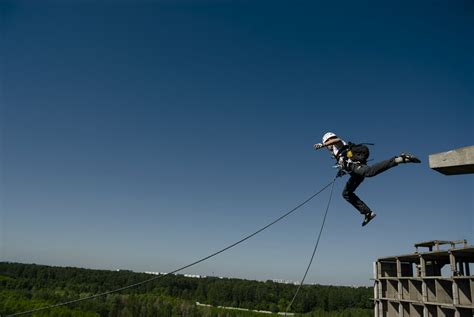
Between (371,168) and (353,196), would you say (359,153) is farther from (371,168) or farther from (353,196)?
(353,196)

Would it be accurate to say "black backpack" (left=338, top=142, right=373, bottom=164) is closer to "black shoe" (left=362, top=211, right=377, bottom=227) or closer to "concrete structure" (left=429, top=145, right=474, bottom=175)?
"black shoe" (left=362, top=211, right=377, bottom=227)

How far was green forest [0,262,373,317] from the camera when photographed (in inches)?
4441

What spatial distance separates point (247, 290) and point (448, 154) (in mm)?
188657

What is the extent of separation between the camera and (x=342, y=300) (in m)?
137

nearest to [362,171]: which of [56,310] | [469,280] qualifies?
[469,280]

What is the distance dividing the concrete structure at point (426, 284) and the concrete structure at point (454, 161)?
7.13m

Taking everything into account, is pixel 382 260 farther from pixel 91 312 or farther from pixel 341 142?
pixel 91 312

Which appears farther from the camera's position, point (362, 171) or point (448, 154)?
point (362, 171)

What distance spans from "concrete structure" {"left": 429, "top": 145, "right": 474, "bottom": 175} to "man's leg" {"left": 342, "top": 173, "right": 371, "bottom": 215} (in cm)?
426

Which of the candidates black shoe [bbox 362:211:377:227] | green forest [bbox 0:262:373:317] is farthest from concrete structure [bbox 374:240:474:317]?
green forest [bbox 0:262:373:317]

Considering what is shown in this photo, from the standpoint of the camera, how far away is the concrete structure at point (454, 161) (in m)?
4.09

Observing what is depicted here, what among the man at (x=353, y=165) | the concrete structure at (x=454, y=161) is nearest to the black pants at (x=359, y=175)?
the man at (x=353, y=165)

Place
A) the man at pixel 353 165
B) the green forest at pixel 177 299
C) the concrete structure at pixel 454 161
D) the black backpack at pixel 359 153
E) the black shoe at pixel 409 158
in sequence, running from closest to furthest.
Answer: the concrete structure at pixel 454 161 → the black shoe at pixel 409 158 → the man at pixel 353 165 → the black backpack at pixel 359 153 → the green forest at pixel 177 299

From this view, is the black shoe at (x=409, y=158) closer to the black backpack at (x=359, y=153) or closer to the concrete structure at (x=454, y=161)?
the black backpack at (x=359, y=153)
